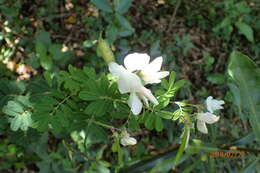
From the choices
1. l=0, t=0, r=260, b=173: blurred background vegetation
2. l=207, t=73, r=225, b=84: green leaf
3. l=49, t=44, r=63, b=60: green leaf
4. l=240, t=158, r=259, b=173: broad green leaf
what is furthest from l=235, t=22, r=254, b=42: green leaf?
l=240, t=158, r=259, b=173: broad green leaf

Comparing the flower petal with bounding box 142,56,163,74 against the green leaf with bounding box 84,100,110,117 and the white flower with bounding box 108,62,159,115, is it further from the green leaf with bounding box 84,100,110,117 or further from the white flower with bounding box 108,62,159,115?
the green leaf with bounding box 84,100,110,117

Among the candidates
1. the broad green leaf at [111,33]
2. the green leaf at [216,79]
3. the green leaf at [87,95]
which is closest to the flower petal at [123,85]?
the green leaf at [87,95]

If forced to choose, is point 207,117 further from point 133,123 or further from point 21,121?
point 21,121

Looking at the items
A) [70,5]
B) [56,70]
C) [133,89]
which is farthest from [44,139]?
[70,5]

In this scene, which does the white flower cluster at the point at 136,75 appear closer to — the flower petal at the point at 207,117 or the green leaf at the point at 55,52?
the flower petal at the point at 207,117

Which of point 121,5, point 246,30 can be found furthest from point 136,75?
point 246,30

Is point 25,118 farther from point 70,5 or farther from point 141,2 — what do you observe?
point 141,2
